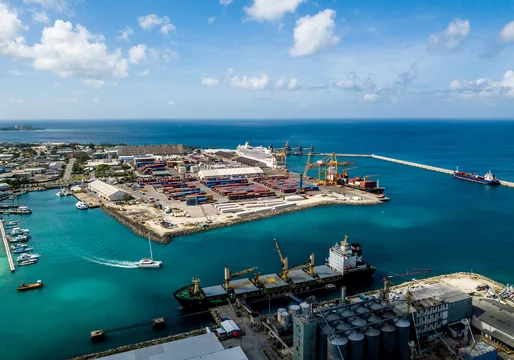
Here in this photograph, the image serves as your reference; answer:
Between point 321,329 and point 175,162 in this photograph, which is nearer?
point 321,329

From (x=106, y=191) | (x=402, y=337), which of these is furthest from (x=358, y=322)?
(x=106, y=191)

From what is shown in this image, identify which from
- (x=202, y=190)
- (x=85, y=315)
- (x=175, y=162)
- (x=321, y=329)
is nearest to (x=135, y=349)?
(x=85, y=315)

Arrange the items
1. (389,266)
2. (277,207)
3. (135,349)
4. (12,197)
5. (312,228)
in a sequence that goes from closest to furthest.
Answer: (135,349) < (389,266) < (312,228) < (277,207) < (12,197)

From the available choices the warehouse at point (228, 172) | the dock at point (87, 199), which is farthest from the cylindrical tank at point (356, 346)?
the warehouse at point (228, 172)

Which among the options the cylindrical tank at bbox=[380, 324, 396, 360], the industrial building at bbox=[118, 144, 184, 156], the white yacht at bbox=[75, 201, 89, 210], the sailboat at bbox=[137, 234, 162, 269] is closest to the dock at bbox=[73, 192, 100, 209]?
the white yacht at bbox=[75, 201, 89, 210]

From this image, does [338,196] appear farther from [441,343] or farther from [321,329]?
[321,329]

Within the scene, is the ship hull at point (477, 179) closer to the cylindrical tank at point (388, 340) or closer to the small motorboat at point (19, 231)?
the cylindrical tank at point (388, 340)

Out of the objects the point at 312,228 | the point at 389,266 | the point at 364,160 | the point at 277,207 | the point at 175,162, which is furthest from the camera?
the point at 364,160
